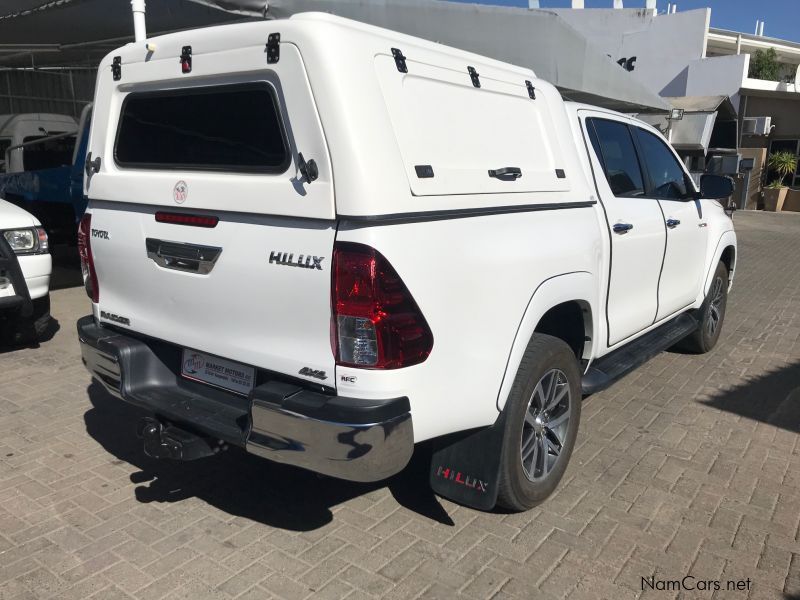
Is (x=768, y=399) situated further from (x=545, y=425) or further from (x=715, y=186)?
(x=545, y=425)

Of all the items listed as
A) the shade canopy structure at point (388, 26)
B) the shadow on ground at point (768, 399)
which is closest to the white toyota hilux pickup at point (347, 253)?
the shadow on ground at point (768, 399)

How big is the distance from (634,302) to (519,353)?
5.48 feet

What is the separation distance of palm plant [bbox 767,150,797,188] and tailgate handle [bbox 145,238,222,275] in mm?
23181

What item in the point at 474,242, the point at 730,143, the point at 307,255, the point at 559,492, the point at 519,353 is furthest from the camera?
the point at 730,143

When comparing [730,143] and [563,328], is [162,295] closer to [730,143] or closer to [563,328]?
[563,328]

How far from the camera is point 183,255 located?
114 inches

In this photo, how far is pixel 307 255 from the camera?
2.45 meters

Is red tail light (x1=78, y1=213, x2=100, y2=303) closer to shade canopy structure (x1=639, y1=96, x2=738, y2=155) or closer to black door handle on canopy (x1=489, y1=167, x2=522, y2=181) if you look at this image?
black door handle on canopy (x1=489, y1=167, x2=522, y2=181)

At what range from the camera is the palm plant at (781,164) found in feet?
71.3

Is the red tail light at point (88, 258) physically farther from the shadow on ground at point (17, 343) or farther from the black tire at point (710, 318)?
the black tire at point (710, 318)

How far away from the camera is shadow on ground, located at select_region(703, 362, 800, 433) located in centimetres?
464

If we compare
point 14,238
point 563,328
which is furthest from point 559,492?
point 14,238

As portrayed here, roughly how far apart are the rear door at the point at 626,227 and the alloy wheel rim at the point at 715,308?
60.9 inches

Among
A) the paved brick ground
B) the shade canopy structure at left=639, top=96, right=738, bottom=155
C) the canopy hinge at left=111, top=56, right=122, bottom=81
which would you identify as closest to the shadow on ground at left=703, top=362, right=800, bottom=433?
the paved brick ground
